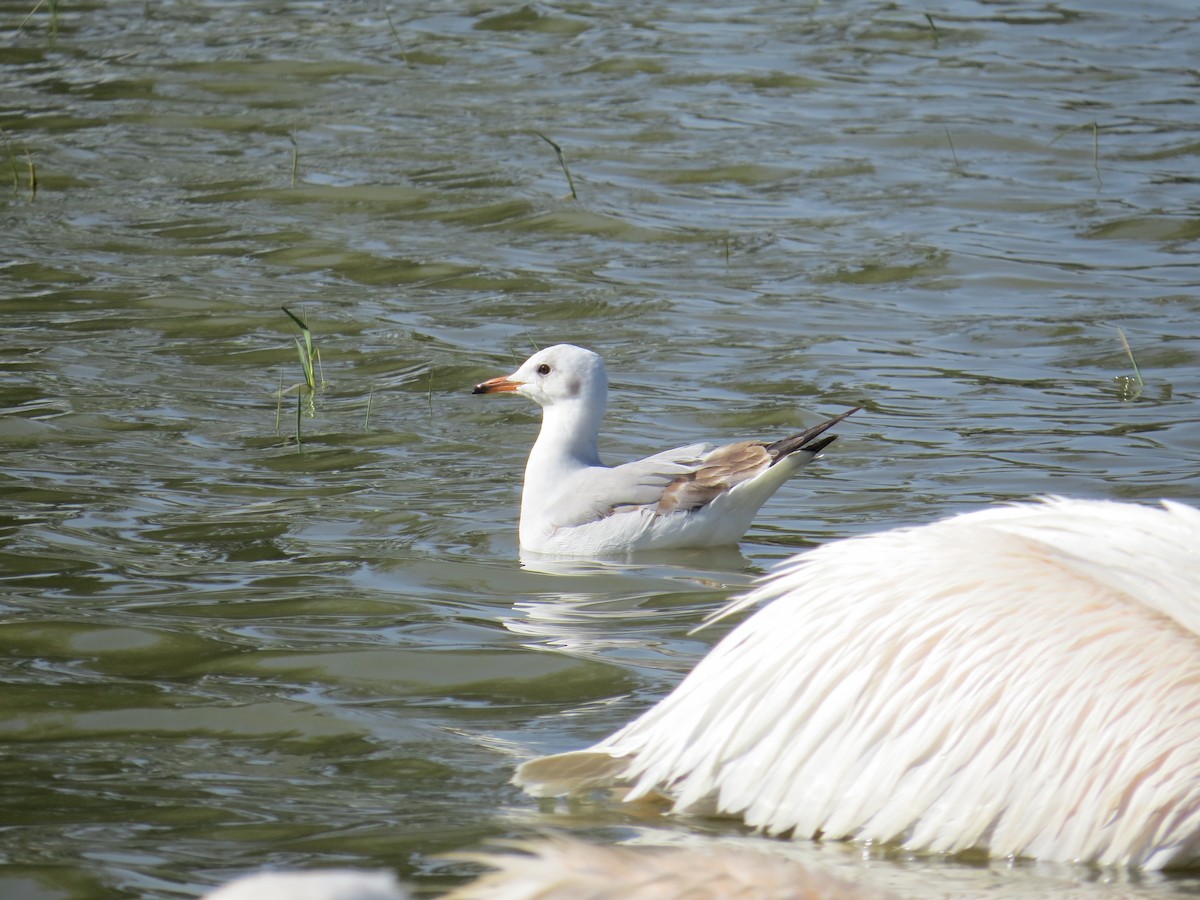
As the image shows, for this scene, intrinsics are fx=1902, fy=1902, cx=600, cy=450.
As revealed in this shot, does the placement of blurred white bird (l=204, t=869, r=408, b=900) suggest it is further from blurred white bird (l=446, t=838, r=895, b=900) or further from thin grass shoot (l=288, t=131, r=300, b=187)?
thin grass shoot (l=288, t=131, r=300, b=187)

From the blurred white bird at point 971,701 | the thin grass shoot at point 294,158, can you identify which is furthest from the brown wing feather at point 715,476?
the thin grass shoot at point 294,158

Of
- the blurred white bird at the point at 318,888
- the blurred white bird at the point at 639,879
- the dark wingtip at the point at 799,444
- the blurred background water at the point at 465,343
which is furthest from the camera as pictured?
the dark wingtip at the point at 799,444

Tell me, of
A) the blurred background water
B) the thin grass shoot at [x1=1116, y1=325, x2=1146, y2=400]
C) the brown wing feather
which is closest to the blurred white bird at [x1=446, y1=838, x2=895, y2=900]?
the blurred background water

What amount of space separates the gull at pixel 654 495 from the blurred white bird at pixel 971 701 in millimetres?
2790

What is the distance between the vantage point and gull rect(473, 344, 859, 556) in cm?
625

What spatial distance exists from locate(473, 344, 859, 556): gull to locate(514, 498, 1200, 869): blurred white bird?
9.15ft

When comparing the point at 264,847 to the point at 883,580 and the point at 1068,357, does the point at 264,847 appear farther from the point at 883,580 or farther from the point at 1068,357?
the point at 1068,357

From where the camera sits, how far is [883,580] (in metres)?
3.36

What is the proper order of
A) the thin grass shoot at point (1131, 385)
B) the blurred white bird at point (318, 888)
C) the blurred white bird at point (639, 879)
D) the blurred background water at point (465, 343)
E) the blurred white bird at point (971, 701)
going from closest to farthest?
the blurred white bird at point (318, 888), the blurred white bird at point (639, 879), the blurred white bird at point (971, 701), the blurred background water at point (465, 343), the thin grass shoot at point (1131, 385)

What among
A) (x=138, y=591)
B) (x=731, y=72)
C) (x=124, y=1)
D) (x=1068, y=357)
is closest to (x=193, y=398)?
(x=138, y=591)

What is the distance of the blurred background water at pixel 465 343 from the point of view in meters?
4.00

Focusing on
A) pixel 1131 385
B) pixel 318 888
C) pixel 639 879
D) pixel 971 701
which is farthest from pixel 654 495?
pixel 318 888

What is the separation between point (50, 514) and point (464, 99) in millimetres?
6577

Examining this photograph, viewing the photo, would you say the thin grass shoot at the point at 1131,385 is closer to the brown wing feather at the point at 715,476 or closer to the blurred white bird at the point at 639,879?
the brown wing feather at the point at 715,476
